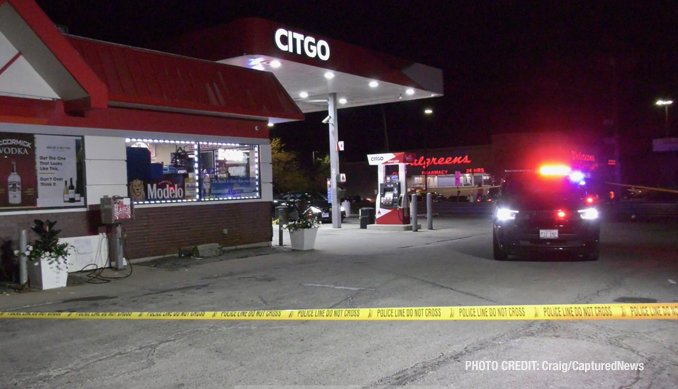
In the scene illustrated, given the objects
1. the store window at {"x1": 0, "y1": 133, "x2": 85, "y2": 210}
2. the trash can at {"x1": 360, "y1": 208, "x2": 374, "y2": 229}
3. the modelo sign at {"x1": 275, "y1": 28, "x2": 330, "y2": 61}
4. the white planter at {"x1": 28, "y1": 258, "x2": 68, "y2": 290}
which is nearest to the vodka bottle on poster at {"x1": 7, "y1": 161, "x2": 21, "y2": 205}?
the store window at {"x1": 0, "y1": 133, "x2": 85, "y2": 210}

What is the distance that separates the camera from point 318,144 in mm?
66000

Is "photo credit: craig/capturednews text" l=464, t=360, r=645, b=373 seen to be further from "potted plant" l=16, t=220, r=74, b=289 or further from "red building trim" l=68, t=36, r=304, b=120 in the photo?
"red building trim" l=68, t=36, r=304, b=120

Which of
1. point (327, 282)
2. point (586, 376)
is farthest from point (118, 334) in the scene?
point (586, 376)

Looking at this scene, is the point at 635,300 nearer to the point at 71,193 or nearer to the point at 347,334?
the point at 347,334

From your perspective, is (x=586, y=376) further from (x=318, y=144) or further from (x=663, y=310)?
(x=318, y=144)

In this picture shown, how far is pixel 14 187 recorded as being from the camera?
11023 millimetres

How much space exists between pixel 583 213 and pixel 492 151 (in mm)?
43297

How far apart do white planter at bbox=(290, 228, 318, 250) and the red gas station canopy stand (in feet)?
15.4

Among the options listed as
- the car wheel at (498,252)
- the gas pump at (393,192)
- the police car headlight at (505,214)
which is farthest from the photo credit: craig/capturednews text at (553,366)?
the gas pump at (393,192)

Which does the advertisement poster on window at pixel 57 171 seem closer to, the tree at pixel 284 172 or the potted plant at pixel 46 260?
the potted plant at pixel 46 260

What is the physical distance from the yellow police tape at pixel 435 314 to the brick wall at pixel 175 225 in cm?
387

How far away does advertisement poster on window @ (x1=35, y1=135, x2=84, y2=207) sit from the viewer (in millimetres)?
11445

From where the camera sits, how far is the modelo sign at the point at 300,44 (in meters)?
15.2

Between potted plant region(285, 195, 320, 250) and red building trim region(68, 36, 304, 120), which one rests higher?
red building trim region(68, 36, 304, 120)
